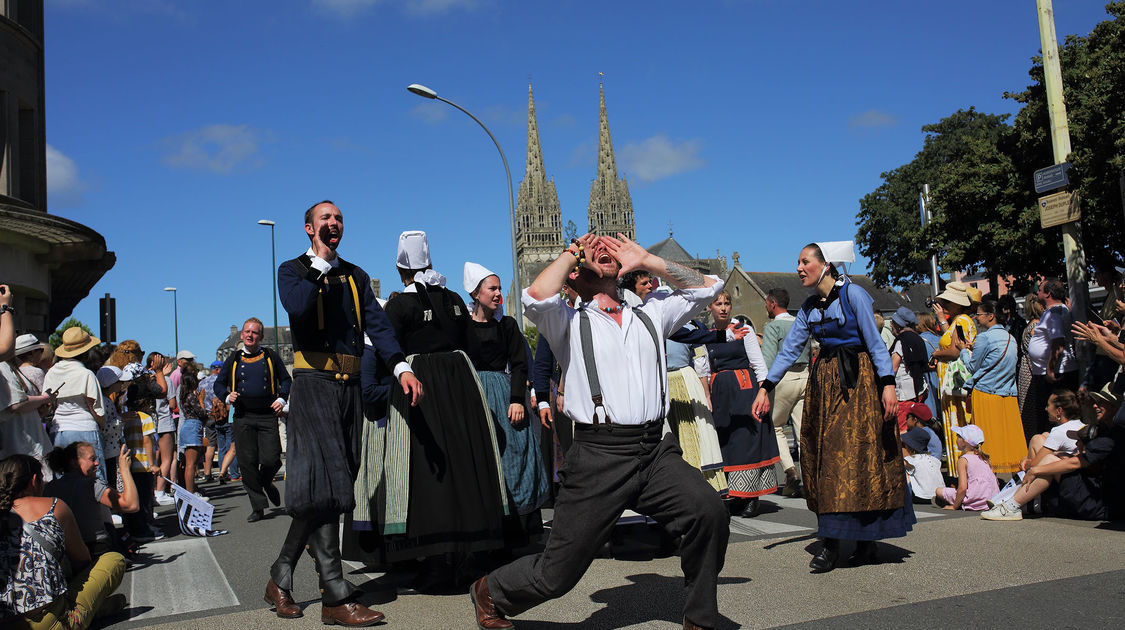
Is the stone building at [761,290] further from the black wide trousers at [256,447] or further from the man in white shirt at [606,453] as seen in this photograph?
the man in white shirt at [606,453]

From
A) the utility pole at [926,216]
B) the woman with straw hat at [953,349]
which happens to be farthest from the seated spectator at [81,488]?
the utility pole at [926,216]

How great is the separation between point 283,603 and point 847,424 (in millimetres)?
Answer: 3713

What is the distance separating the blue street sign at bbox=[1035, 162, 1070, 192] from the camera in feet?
36.8

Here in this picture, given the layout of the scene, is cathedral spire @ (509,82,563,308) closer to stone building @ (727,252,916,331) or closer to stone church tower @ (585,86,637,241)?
stone church tower @ (585,86,637,241)

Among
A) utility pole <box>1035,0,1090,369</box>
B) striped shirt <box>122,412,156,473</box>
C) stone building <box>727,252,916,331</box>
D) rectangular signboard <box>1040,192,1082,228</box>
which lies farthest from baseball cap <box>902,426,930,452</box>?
stone building <box>727,252,916,331</box>

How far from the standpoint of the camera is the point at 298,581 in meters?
6.45

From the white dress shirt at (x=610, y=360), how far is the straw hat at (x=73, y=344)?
578 cm

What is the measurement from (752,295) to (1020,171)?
77679 millimetres

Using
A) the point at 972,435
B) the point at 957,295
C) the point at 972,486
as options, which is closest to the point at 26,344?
the point at 972,486

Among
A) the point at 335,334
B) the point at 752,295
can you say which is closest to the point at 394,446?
the point at 335,334

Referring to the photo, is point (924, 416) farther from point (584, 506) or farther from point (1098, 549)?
point (584, 506)

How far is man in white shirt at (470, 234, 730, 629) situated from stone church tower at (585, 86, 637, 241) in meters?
152

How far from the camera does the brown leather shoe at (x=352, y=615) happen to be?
4988 millimetres

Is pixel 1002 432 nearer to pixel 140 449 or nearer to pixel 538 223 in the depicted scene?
pixel 140 449
